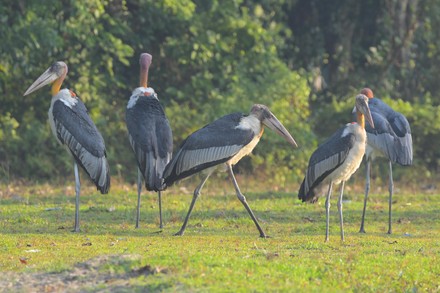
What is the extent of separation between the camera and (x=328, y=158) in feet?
37.2

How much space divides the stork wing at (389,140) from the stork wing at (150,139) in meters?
2.44

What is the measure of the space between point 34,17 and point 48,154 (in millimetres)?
2392

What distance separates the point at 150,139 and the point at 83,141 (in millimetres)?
750

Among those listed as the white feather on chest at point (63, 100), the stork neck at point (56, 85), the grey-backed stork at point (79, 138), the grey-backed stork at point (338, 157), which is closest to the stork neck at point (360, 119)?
the grey-backed stork at point (338, 157)

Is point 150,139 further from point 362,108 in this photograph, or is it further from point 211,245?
point 362,108

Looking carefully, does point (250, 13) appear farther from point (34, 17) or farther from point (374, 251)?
point (374, 251)

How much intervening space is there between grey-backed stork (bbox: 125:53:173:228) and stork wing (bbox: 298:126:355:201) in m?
1.60

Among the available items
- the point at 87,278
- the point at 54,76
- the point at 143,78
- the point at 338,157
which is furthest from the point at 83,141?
the point at 87,278

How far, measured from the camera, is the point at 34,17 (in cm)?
1794

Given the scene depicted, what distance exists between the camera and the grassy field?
332 inches

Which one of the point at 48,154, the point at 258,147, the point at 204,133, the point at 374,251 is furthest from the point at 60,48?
the point at 374,251

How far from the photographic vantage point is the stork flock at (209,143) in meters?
11.5

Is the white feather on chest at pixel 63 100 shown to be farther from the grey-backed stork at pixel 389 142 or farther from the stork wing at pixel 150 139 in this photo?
the grey-backed stork at pixel 389 142

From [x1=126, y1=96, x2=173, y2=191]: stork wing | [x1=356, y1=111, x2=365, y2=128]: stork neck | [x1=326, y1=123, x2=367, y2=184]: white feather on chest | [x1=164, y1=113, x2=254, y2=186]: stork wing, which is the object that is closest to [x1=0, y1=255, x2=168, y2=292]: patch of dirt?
[x1=164, y1=113, x2=254, y2=186]: stork wing
